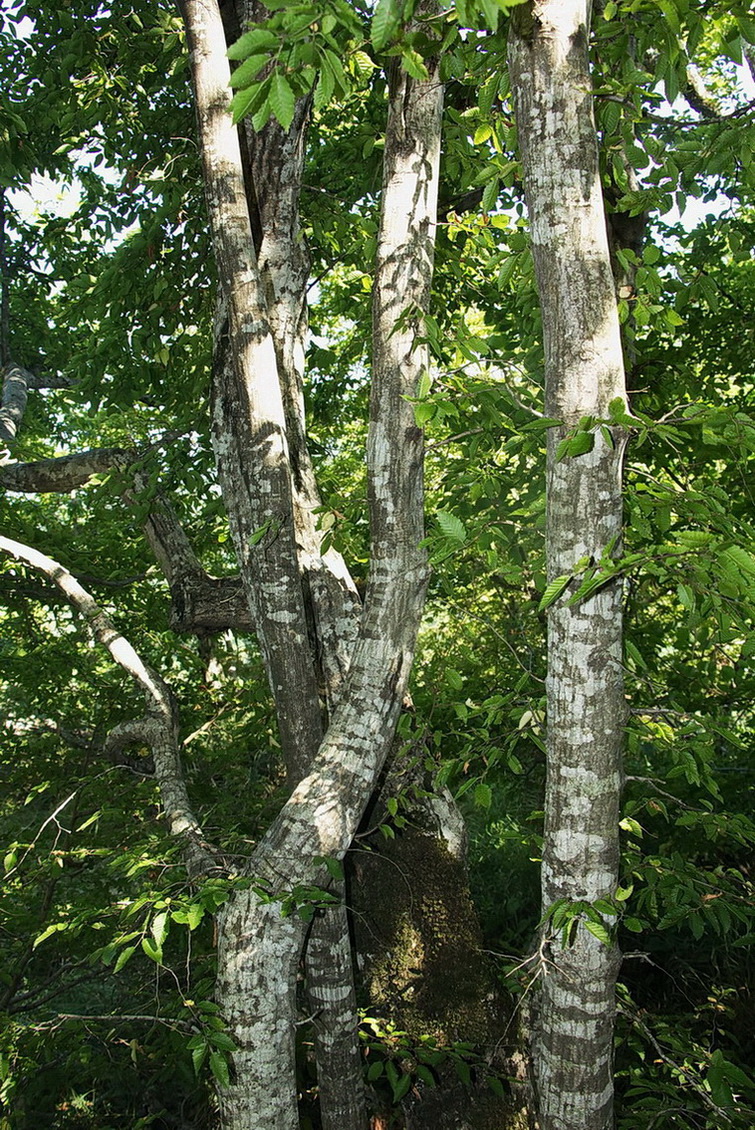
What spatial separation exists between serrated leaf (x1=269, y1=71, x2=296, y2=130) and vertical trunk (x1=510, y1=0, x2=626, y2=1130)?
71cm

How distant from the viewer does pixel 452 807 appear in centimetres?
365

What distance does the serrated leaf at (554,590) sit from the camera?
188cm

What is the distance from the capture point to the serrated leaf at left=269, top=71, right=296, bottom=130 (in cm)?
145

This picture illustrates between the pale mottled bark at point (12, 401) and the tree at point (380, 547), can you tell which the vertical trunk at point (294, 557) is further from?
the pale mottled bark at point (12, 401)

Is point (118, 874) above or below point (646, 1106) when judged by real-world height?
above

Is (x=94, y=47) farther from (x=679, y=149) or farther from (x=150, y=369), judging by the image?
(x=679, y=149)

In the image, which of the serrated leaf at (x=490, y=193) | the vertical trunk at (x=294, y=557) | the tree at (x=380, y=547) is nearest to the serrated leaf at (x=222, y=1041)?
the tree at (x=380, y=547)

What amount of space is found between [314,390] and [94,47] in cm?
269

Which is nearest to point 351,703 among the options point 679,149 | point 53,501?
point 679,149

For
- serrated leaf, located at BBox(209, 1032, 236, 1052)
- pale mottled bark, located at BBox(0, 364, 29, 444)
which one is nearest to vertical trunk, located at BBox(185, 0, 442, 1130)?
serrated leaf, located at BBox(209, 1032, 236, 1052)

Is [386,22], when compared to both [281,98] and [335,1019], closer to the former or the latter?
[281,98]

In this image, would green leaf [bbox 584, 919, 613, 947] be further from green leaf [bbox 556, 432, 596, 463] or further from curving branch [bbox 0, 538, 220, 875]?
curving branch [bbox 0, 538, 220, 875]

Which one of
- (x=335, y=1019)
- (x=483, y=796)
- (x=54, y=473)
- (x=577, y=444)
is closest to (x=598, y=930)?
(x=483, y=796)

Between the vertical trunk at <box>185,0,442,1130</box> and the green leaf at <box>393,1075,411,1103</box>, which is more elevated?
the vertical trunk at <box>185,0,442,1130</box>
